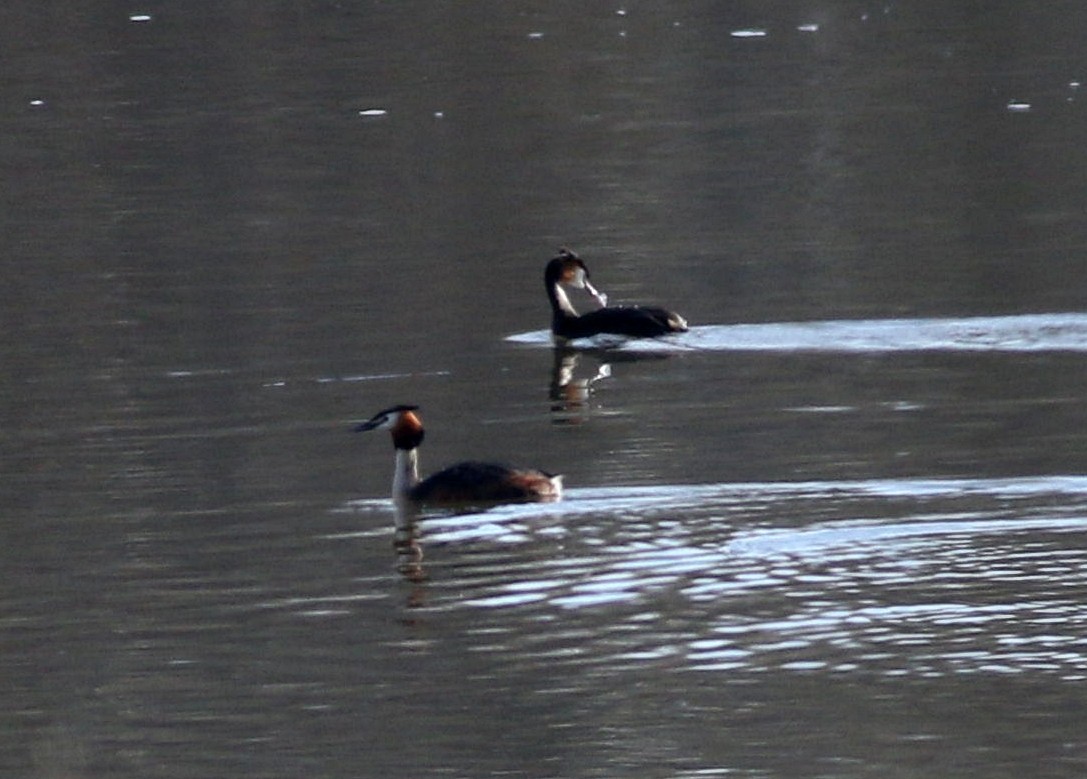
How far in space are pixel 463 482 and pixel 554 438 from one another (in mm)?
2248

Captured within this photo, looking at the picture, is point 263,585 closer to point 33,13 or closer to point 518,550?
point 518,550

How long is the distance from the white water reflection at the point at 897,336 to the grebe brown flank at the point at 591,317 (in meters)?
0.13

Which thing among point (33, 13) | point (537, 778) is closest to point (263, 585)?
point (537, 778)

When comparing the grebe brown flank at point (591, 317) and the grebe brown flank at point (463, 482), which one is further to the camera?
the grebe brown flank at point (591, 317)

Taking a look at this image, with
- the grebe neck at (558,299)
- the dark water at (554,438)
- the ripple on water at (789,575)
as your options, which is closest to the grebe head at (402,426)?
the dark water at (554,438)

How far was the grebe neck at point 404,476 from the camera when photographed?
14.0 metres

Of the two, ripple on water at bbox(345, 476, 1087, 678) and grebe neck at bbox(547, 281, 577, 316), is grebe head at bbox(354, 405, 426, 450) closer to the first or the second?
ripple on water at bbox(345, 476, 1087, 678)

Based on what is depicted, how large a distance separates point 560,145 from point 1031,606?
73.3 feet

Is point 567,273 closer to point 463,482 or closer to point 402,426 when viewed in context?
point 402,426

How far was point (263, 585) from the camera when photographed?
475 inches

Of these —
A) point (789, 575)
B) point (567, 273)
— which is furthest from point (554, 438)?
point (567, 273)

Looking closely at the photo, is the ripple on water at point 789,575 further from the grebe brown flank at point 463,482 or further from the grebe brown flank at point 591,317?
the grebe brown flank at point 591,317

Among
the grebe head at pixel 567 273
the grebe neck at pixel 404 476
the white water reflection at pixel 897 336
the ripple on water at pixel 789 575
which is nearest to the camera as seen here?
the ripple on water at pixel 789 575

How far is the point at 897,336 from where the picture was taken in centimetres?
1883
